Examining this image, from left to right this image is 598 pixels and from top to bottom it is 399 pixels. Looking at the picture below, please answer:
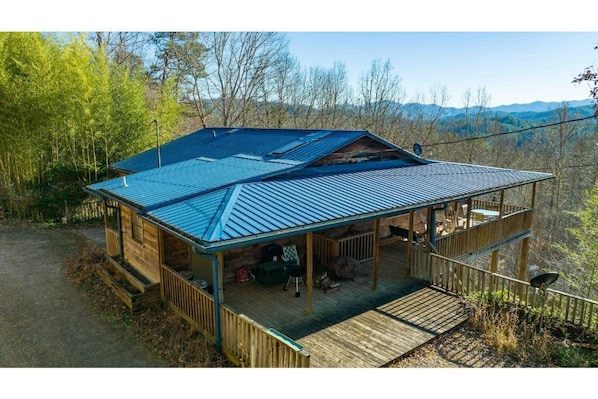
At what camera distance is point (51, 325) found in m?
8.01

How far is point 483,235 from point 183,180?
811cm

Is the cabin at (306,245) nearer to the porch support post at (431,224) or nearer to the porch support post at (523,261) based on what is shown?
the porch support post at (431,224)

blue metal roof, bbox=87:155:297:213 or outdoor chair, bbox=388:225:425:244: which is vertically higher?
blue metal roof, bbox=87:155:297:213

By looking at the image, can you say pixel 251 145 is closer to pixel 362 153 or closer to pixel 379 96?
pixel 362 153

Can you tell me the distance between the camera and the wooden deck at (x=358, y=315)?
625 cm

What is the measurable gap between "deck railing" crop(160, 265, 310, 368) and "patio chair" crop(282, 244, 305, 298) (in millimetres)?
1968

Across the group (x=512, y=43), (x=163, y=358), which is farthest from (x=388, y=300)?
(x=512, y=43)

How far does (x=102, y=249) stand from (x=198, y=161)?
3938 mm

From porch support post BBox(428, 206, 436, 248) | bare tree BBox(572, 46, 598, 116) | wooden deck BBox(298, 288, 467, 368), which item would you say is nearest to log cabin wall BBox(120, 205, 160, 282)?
wooden deck BBox(298, 288, 467, 368)

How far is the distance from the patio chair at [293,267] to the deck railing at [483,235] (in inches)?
139

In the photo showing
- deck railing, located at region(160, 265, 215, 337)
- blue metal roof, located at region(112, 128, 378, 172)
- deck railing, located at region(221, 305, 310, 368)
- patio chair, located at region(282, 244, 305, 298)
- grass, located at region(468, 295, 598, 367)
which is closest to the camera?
deck railing, located at region(221, 305, 310, 368)

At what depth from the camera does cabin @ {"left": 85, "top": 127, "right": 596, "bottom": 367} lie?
6.23 meters

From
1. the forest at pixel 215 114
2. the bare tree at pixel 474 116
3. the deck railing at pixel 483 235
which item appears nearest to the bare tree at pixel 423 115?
the forest at pixel 215 114

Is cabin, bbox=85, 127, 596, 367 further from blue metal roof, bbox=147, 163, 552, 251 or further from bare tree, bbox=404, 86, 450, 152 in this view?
bare tree, bbox=404, 86, 450, 152
